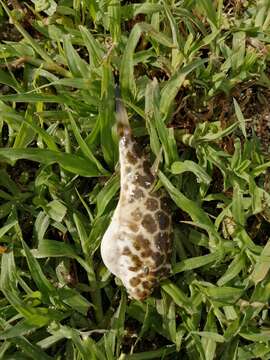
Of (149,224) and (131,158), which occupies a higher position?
(131,158)

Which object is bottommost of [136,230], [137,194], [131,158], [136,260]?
[136,260]

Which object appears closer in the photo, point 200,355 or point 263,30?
point 200,355

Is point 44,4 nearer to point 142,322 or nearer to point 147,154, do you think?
point 147,154

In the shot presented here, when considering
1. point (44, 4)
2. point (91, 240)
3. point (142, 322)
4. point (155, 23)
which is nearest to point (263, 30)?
point (155, 23)

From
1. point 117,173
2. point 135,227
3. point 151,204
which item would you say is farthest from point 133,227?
point 117,173

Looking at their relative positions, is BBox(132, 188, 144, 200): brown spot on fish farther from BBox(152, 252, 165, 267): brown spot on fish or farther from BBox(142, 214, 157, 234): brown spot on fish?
BBox(152, 252, 165, 267): brown spot on fish

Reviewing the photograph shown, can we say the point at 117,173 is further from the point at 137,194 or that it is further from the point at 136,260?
the point at 136,260

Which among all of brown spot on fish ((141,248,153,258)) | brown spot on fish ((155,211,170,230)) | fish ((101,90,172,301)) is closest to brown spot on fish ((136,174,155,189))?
fish ((101,90,172,301))
